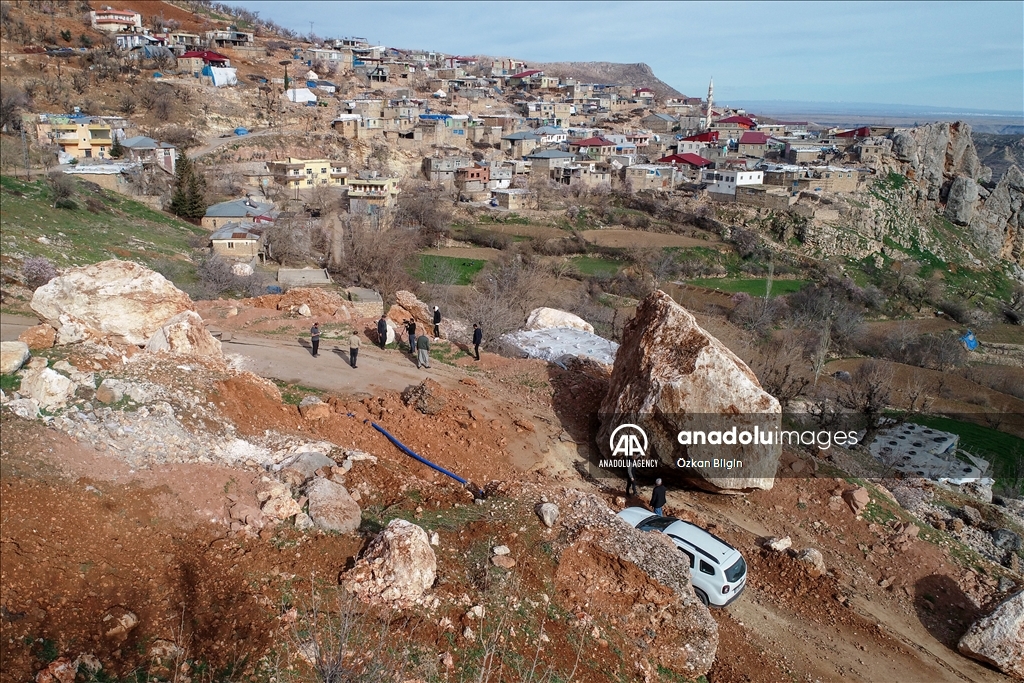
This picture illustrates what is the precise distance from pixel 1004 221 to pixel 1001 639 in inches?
3047

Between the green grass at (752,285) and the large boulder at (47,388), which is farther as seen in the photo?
the green grass at (752,285)

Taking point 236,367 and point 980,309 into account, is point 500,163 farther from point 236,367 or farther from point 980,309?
point 236,367

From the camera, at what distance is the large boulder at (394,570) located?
727 cm

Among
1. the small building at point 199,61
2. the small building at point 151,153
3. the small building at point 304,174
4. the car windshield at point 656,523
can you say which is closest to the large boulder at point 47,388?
the car windshield at point 656,523

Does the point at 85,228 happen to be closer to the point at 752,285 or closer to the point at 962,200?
the point at 752,285

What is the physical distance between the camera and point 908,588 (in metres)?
10.4

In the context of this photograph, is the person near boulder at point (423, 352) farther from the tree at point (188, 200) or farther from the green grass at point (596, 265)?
the green grass at point (596, 265)

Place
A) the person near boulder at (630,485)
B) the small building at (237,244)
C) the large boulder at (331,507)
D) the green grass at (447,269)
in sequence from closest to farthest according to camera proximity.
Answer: the large boulder at (331,507) < the person near boulder at (630,485) < the small building at (237,244) < the green grass at (447,269)

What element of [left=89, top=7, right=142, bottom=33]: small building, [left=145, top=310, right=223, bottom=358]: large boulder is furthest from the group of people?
[left=89, top=7, right=142, bottom=33]: small building

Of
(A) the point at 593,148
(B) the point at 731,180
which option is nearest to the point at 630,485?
(B) the point at 731,180

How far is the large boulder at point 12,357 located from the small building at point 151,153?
41.5 meters

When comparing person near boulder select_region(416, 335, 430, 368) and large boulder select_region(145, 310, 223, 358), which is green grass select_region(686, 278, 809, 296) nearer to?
person near boulder select_region(416, 335, 430, 368)

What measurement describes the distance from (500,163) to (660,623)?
63397 mm

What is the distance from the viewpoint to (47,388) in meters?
9.68
